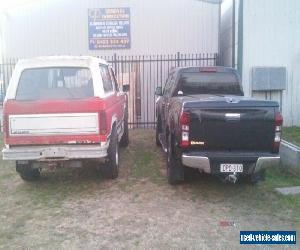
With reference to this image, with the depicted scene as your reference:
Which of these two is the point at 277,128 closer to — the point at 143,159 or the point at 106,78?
the point at 106,78

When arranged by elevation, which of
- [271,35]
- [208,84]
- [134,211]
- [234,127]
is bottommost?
[134,211]

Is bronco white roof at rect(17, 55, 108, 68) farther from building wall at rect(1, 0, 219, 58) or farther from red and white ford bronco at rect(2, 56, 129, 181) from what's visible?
building wall at rect(1, 0, 219, 58)

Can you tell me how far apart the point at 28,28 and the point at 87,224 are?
11.2m

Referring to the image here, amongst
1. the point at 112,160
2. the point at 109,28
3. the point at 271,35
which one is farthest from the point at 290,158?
the point at 109,28

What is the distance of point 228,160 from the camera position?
6.03 metres

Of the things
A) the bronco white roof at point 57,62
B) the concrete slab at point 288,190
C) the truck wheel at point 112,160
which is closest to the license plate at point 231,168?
the concrete slab at point 288,190

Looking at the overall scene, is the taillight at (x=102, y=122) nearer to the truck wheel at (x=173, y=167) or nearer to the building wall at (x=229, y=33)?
the truck wheel at (x=173, y=167)

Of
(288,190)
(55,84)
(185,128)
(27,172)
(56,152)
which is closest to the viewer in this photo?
(185,128)

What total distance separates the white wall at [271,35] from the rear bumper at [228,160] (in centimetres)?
671

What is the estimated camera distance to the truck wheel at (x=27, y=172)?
23.8 ft

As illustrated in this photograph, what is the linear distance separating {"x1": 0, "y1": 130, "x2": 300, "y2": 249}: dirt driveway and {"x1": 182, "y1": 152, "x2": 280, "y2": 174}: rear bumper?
2.02ft

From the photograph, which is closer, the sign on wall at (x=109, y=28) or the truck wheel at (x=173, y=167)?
the truck wheel at (x=173, y=167)

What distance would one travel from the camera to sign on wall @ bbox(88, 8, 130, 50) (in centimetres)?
1472

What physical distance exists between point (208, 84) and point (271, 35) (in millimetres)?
5261
